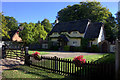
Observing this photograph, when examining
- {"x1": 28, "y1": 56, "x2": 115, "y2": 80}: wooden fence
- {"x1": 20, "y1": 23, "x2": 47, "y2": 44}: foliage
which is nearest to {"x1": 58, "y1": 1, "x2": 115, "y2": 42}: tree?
{"x1": 20, "y1": 23, "x2": 47, "y2": 44}: foliage

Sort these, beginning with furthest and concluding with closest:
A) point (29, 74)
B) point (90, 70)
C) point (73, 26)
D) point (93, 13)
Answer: point (93, 13)
point (73, 26)
point (29, 74)
point (90, 70)

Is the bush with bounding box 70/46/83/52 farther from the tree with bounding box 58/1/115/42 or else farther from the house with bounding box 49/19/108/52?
the tree with bounding box 58/1/115/42

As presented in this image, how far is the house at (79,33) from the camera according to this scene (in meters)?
27.1

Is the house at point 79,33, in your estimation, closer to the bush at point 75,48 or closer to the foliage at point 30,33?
the bush at point 75,48

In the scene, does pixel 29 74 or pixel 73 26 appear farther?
pixel 73 26

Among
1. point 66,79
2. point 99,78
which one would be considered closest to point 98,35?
point 66,79

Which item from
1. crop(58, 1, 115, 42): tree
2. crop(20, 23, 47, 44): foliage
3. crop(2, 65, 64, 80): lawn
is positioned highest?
crop(58, 1, 115, 42): tree

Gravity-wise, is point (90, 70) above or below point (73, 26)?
below

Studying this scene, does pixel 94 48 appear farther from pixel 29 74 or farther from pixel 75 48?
pixel 29 74

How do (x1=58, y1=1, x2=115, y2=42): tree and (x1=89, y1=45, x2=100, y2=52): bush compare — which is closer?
(x1=89, y1=45, x2=100, y2=52): bush

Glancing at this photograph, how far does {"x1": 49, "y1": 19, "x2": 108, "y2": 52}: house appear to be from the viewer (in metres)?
27.1

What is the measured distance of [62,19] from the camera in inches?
1574

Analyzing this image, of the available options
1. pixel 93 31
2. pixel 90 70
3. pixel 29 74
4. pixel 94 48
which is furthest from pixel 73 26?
pixel 90 70

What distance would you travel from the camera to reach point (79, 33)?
2905 cm
